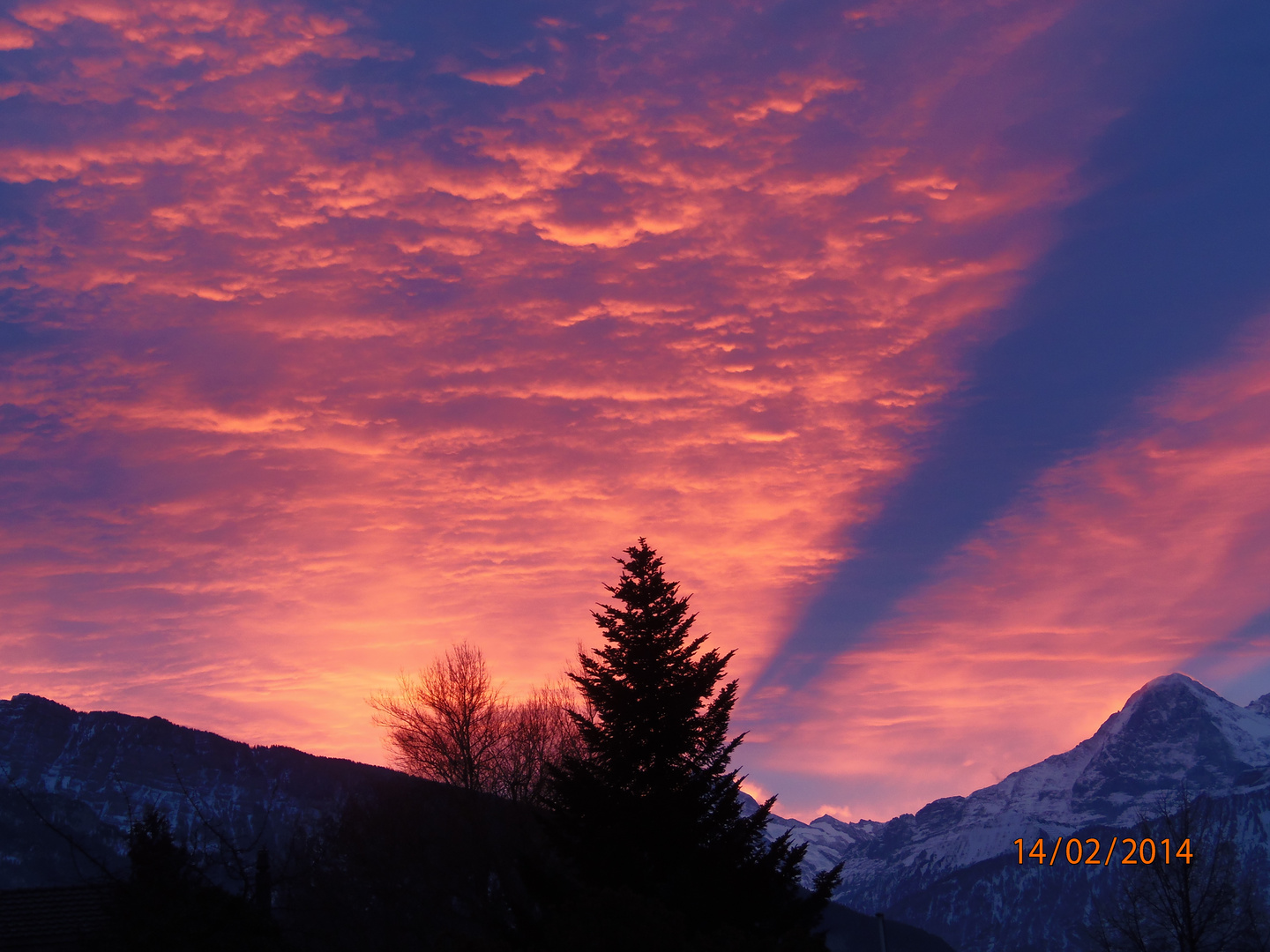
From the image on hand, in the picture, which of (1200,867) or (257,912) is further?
(1200,867)

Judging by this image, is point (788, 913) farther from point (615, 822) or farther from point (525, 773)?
point (525, 773)

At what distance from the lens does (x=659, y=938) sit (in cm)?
1752

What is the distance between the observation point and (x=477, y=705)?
59.7 m

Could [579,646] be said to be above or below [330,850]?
above

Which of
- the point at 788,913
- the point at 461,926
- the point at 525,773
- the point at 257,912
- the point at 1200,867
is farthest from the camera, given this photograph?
the point at 525,773

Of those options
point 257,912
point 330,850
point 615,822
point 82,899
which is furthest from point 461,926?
point 257,912

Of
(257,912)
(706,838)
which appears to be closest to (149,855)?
(257,912)

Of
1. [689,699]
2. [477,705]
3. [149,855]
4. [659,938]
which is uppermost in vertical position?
[477,705]

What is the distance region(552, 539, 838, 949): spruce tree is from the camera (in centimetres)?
3147

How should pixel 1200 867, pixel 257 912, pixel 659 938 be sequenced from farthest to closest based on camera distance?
1. pixel 1200 867
2. pixel 257 912
3. pixel 659 938

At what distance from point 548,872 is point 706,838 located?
17.8 ft

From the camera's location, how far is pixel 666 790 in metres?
33.7

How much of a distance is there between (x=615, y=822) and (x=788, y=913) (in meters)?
5.71

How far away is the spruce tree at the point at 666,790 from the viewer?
31.5m
